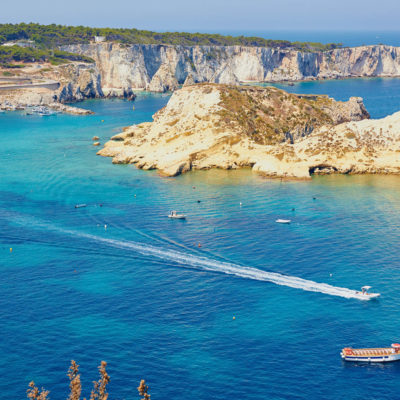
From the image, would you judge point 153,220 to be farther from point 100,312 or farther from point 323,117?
point 323,117

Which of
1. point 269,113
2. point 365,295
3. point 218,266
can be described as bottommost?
point 218,266

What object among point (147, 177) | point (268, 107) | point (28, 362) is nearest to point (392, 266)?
point (28, 362)

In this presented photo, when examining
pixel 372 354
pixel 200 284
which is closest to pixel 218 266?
pixel 200 284

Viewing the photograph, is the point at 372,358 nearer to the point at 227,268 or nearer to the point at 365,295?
the point at 365,295

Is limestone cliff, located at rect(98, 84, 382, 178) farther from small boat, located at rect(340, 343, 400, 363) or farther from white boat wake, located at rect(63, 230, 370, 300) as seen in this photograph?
small boat, located at rect(340, 343, 400, 363)

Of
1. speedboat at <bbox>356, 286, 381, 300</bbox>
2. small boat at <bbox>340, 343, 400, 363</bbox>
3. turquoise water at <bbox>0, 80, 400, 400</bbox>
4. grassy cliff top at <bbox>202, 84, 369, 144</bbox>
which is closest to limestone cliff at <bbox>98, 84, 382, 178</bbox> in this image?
grassy cliff top at <bbox>202, 84, 369, 144</bbox>

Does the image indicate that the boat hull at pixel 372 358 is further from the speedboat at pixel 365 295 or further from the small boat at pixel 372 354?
the speedboat at pixel 365 295
